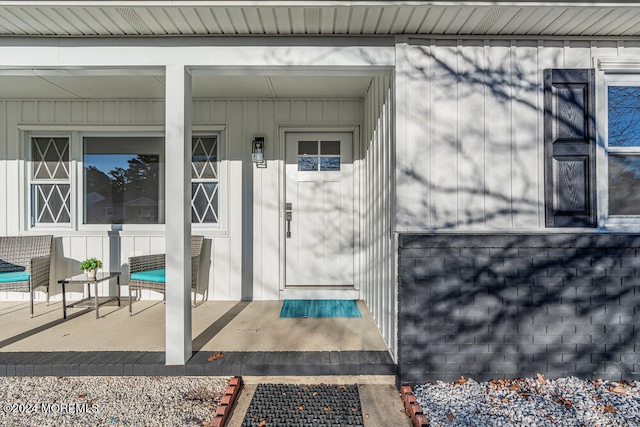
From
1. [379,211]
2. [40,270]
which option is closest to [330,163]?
[379,211]

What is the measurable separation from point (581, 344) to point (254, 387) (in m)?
2.32

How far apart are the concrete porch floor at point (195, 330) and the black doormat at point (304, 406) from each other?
0.38m

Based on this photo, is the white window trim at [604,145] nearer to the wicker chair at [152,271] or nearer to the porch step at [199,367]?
the porch step at [199,367]

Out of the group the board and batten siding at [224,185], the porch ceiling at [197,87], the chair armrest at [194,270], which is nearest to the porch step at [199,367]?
the chair armrest at [194,270]

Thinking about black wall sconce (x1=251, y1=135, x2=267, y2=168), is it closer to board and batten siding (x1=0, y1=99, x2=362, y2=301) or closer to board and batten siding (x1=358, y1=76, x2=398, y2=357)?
board and batten siding (x1=0, y1=99, x2=362, y2=301)

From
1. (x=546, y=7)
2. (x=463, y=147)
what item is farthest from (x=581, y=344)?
(x=546, y=7)

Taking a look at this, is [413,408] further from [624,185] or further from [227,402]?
[624,185]

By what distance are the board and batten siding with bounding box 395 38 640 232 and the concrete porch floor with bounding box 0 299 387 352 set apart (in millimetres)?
1184

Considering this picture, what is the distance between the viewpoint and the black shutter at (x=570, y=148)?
7.98 ft

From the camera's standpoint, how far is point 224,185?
13.5 feet

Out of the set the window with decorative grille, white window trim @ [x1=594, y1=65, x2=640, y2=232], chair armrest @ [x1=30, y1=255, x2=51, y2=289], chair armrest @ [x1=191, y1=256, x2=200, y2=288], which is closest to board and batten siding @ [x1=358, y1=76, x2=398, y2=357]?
white window trim @ [x1=594, y1=65, x2=640, y2=232]

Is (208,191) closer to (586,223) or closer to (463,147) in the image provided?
(463,147)

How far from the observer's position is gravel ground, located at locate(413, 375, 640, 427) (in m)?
1.98

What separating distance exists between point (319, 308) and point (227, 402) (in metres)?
1.77
